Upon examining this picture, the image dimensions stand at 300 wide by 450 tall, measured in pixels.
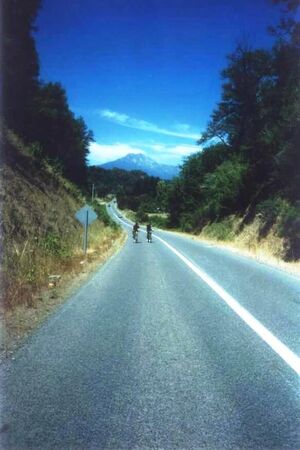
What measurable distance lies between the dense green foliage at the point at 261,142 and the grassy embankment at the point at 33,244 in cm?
1096

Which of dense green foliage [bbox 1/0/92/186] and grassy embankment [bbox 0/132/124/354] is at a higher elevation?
dense green foliage [bbox 1/0/92/186]

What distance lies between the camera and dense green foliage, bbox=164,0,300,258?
27562 mm

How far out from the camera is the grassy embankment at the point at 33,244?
9838mm

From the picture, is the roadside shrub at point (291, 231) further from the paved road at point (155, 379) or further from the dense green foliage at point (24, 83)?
the dense green foliage at point (24, 83)

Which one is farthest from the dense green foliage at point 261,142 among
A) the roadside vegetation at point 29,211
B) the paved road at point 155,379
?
the paved road at point 155,379

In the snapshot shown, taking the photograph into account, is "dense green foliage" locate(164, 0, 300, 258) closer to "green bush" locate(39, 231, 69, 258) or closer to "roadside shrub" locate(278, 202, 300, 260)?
"roadside shrub" locate(278, 202, 300, 260)

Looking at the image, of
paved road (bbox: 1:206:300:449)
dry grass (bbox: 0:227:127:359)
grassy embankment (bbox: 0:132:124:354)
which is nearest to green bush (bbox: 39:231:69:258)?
grassy embankment (bbox: 0:132:124:354)

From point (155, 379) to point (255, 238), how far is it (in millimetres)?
29829

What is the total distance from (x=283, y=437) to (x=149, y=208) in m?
153

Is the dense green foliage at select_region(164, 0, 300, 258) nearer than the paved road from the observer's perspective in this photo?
No

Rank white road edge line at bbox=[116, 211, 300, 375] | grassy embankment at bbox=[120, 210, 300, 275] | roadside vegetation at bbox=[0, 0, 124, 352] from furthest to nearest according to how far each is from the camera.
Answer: grassy embankment at bbox=[120, 210, 300, 275], roadside vegetation at bbox=[0, 0, 124, 352], white road edge line at bbox=[116, 211, 300, 375]

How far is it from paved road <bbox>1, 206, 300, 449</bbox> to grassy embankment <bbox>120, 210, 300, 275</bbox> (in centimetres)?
941

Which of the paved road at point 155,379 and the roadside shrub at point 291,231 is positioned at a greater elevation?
the roadside shrub at point 291,231

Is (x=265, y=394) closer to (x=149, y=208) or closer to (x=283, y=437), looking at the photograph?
(x=283, y=437)
